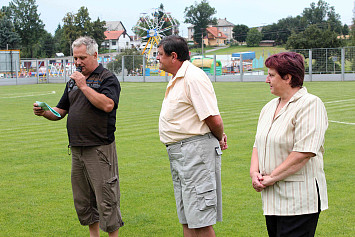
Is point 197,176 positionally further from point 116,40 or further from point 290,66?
point 116,40

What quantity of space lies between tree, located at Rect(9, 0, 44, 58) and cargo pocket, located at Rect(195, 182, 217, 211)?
110 m

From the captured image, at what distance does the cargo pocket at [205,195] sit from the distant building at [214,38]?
147 metres

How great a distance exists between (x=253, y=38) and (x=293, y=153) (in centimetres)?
12264

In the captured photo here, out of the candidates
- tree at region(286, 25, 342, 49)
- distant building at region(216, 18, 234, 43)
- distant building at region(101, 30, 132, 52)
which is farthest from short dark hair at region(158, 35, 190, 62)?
distant building at region(216, 18, 234, 43)

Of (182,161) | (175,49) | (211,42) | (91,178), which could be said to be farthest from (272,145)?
(211,42)

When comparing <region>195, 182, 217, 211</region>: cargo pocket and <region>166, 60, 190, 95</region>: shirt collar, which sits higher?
<region>166, 60, 190, 95</region>: shirt collar

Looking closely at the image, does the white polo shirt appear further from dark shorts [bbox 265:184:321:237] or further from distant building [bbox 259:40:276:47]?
distant building [bbox 259:40:276:47]

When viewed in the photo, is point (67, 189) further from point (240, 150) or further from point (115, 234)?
point (240, 150)

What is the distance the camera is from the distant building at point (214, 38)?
151775 mm

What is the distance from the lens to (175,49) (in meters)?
4.45

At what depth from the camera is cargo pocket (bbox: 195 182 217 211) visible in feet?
14.3

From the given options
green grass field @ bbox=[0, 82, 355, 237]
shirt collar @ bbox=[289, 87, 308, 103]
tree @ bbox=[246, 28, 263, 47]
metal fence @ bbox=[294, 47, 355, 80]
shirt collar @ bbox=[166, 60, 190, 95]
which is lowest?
green grass field @ bbox=[0, 82, 355, 237]

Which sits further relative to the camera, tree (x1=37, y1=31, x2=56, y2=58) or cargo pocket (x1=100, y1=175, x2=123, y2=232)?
tree (x1=37, y1=31, x2=56, y2=58)

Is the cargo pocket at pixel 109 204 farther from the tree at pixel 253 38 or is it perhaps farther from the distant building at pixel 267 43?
the distant building at pixel 267 43
